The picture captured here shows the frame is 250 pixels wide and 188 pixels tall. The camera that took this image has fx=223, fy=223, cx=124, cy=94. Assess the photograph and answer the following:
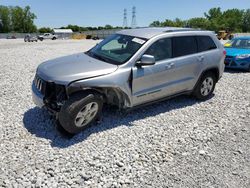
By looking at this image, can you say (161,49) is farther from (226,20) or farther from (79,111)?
(226,20)

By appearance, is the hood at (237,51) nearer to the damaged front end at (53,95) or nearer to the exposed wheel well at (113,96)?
the exposed wheel well at (113,96)

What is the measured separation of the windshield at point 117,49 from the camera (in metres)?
4.16

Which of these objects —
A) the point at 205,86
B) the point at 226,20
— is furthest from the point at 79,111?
the point at 226,20

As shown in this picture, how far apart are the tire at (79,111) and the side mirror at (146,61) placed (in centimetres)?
96

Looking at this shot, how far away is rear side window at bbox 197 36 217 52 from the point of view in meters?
5.20

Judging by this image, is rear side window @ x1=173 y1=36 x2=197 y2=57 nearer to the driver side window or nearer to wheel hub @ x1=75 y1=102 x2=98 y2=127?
the driver side window

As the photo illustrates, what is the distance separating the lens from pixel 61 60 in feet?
14.2

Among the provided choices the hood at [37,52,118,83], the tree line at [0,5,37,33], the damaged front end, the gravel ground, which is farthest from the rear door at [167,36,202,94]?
the tree line at [0,5,37,33]

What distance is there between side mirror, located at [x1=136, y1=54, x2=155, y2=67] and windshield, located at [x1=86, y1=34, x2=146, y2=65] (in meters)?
0.23

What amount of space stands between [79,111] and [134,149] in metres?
1.06

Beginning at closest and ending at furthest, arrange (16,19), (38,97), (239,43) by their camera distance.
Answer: (38,97) < (239,43) < (16,19)

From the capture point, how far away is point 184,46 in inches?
192

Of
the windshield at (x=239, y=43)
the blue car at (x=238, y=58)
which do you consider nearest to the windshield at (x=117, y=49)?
the blue car at (x=238, y=58)

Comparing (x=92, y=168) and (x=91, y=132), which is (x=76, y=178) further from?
(x=91, y=132)
